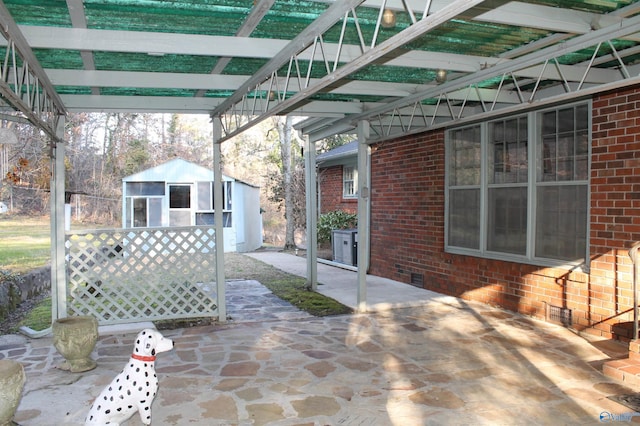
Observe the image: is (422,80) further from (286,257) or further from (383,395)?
(286,257)

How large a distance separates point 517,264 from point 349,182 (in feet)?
25.4

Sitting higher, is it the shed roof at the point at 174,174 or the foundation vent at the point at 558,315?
the shed roof at the point at 174,174

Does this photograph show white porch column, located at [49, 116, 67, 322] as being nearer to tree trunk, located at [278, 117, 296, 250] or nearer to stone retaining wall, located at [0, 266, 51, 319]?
stone retaining wall, located at [0, 266, 51, 319]

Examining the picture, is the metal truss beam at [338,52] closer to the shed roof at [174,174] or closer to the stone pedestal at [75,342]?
the stone pedestal at [75,342]

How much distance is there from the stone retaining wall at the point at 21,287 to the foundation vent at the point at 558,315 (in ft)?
25.5

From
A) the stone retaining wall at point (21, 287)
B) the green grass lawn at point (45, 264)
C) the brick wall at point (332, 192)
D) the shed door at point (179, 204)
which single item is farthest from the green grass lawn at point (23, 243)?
the brick wall at point (332, 192)

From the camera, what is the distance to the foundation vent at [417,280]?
873cm

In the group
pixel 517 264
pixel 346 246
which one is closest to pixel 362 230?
pixel 517 264

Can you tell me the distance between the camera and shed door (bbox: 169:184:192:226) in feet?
53.2

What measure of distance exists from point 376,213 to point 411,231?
135cm

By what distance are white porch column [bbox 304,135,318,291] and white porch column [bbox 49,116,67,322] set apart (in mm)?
4081

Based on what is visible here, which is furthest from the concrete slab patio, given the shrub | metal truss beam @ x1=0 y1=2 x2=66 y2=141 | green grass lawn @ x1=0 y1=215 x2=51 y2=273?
the shrub

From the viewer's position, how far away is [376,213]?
33.5 ft

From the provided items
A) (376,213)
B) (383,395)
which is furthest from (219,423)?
(376,213)
